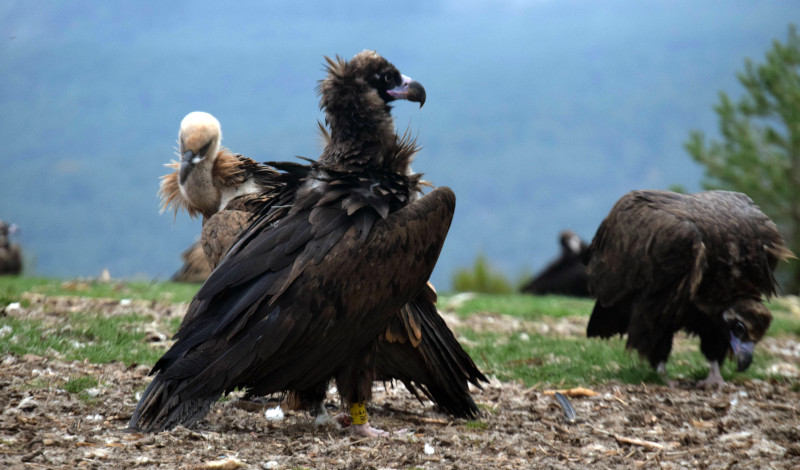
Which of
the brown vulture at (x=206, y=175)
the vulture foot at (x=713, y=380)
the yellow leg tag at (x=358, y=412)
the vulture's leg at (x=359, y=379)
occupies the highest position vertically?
the brown vulture at (x=206, y=175)

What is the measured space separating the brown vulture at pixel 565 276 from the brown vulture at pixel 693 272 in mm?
11035

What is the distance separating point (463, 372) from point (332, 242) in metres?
1.24

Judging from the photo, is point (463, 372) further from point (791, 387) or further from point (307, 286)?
point (791, 387)

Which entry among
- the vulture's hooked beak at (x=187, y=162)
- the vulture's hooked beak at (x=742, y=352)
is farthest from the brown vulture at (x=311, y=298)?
the vulture's hooked beak at (x=742, y=352)

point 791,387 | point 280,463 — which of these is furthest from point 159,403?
point 791,387

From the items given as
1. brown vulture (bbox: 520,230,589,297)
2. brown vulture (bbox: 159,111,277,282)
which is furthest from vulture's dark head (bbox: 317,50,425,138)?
brown vulture (bbox: 520,230,589,297)

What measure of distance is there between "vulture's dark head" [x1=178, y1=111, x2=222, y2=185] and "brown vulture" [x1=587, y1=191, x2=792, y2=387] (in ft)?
10.5

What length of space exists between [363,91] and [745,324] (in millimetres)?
3493

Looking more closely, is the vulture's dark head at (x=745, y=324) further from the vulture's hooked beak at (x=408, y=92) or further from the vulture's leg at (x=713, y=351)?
the vulture's hooked beak at (x=408, y=92)

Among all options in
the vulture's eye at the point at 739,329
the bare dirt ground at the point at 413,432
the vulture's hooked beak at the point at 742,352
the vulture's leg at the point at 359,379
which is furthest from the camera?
the vulture's eye at the point at 739,329

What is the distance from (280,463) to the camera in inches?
142

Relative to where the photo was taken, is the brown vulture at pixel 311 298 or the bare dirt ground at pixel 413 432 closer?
the bare dirt ground at pixel 413 432

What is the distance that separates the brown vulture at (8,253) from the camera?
14.9 m

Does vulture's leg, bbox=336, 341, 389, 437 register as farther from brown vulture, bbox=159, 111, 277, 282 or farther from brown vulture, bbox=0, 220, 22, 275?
brown vulture, bbox=0, 220, 22, 275
